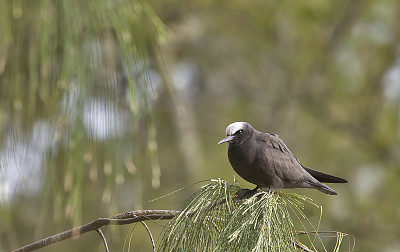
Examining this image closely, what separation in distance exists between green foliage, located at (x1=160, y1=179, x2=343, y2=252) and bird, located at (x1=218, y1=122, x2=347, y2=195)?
0.56m

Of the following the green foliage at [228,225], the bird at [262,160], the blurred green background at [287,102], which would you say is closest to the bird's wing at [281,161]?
the bird at [262,160]

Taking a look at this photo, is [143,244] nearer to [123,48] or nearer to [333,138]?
[333,138]

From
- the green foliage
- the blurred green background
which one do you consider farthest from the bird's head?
the blurred green background

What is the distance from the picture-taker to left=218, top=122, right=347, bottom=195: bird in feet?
7.36

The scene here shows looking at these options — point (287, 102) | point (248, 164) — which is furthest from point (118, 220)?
point (287, 102)

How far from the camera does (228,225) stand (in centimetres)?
150

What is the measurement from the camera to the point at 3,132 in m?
1.71

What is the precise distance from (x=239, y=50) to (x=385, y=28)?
5.98 feet

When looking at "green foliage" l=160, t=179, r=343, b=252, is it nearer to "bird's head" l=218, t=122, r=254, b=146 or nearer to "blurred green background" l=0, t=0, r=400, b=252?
"bird's head" l=218, t=122, r=254, b=146

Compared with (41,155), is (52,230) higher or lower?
lower

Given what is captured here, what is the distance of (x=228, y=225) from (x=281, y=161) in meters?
0.84

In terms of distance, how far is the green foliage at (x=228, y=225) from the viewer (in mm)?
1456

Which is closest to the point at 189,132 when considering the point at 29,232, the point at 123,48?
the point at 29,232

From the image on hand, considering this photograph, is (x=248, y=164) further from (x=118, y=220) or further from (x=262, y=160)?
(x=118, y=220)
